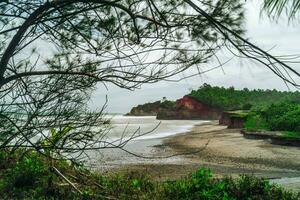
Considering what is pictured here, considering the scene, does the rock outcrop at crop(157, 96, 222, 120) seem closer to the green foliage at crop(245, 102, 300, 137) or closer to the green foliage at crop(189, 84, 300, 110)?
the green foliage at crop(189, 84, 300, 110)

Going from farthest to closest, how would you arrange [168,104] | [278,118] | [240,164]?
[168,104]
[278,118]
[240,164]

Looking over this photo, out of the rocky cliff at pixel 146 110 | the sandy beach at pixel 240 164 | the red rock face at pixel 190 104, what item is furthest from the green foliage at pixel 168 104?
the sandy beach at pixel 240 164

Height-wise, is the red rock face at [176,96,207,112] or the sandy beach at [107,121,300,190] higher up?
the red rock face at [176,96,207,112]

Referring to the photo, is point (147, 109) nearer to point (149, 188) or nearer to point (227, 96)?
point (227, 96)

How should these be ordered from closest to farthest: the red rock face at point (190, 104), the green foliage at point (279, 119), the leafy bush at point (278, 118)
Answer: the green foliage at point (279, 119)
the leafy bush at point (278, 118)
the red rock face at point (190, 104)

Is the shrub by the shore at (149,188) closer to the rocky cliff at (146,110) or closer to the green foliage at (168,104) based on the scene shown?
the green foliage at (168,104)

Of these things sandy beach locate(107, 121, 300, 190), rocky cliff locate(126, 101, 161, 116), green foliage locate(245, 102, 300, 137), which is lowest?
sandy beach locate(107, 121, 300, 190)

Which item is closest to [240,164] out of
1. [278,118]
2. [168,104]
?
[278,118]

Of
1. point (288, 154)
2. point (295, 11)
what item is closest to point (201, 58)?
point (295, 11)

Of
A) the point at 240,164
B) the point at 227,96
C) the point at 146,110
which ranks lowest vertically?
the point at 240,164

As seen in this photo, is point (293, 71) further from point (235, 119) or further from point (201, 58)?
point (235, 119)

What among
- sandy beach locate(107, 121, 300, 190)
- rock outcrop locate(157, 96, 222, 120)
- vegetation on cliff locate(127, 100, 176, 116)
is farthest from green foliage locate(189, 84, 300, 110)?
sandy beach locate(107, 121, 300, 190)

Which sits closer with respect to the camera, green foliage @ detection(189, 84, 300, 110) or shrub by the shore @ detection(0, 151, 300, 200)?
shrub by the shore @ detection(0, 151, 300, 200)

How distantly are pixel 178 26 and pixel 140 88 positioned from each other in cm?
60
